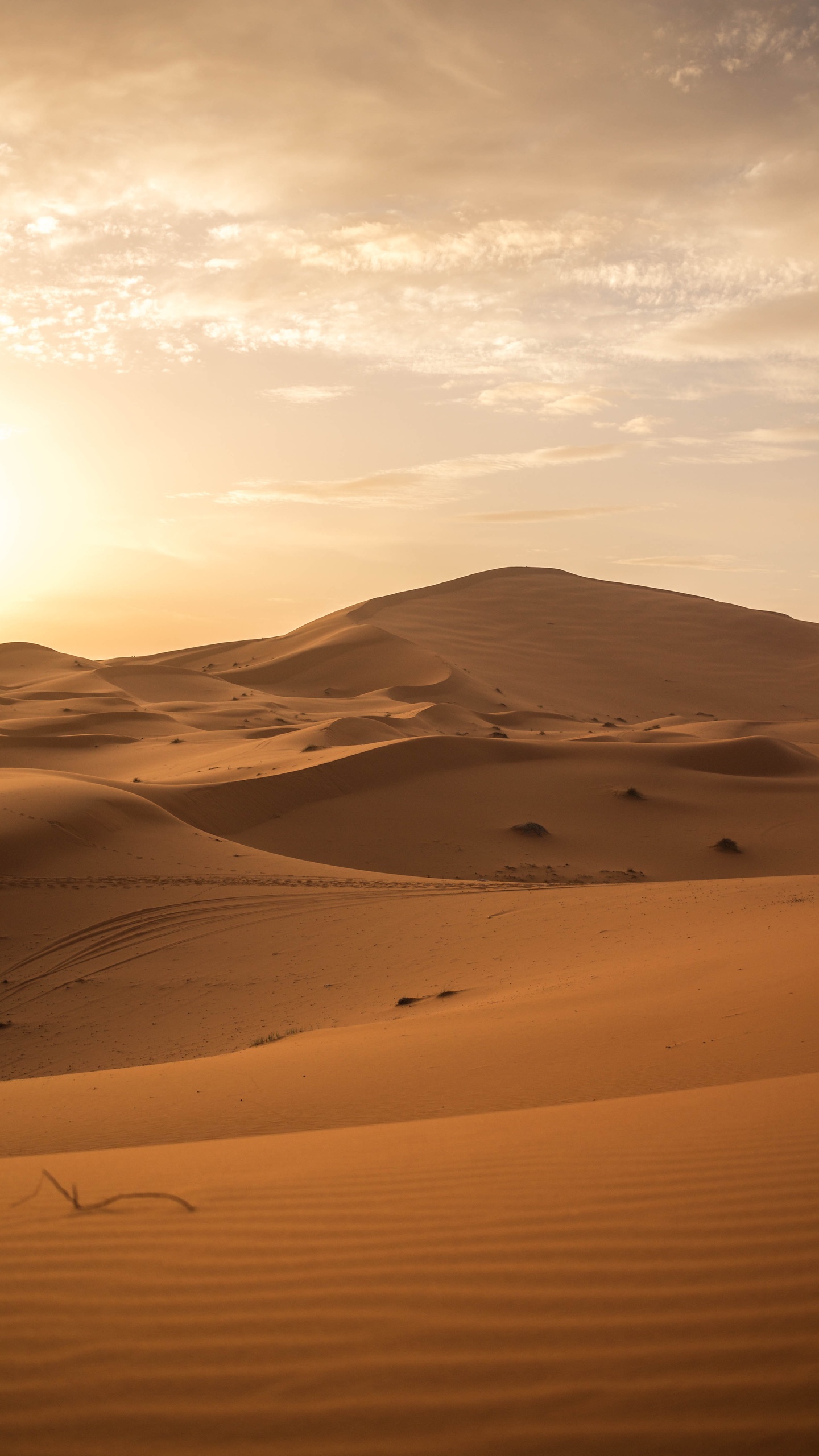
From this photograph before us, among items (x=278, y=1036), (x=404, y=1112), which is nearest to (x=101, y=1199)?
(x=404, y=1112)

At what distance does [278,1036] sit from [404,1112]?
3.42m

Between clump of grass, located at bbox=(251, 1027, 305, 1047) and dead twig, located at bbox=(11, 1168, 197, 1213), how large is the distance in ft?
14.3

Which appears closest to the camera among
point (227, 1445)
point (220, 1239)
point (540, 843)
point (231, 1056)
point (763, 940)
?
point (227, 1445)

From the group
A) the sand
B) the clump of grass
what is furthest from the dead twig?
the clump of grass

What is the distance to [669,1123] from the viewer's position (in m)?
4.32

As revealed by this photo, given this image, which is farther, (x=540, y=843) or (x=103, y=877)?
(x=540, y=843)

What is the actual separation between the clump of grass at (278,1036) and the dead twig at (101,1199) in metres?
4.37

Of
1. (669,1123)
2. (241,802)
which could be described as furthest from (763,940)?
(241,802)

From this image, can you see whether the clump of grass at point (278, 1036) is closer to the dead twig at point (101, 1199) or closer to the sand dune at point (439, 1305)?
the dead twig at point (101, 1199)

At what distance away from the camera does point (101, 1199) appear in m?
3.82

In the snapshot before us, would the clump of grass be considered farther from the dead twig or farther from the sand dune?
the sand dune

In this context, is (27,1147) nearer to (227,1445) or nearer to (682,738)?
(227,1445)

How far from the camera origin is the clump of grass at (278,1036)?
858cm

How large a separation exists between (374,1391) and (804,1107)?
252cm
